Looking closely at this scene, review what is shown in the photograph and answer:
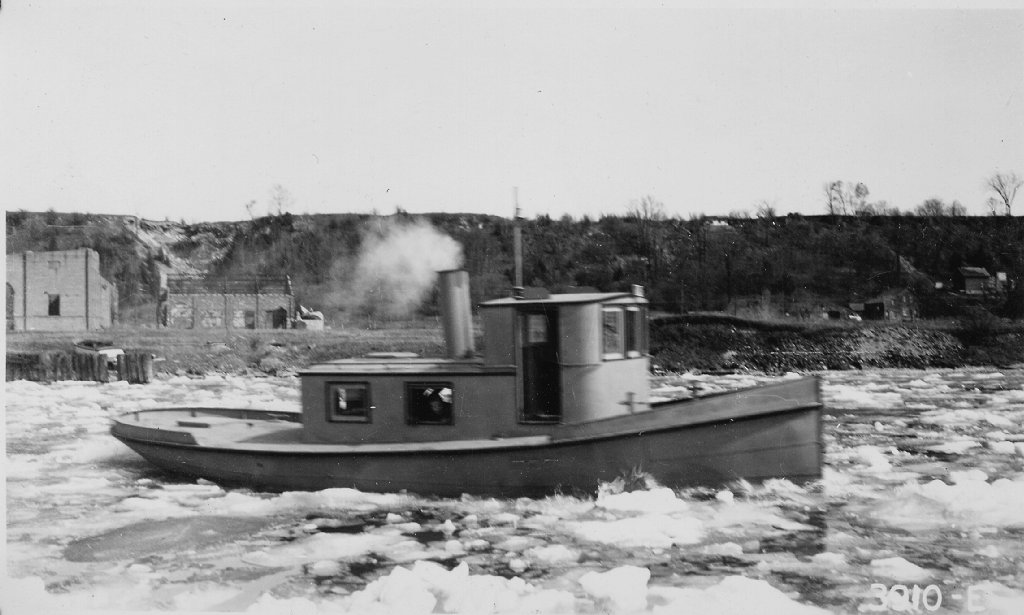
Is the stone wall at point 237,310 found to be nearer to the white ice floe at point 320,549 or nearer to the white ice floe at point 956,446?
the white ice floe at point 320,549

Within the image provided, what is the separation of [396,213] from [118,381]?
6.02m

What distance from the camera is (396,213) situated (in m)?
7.56

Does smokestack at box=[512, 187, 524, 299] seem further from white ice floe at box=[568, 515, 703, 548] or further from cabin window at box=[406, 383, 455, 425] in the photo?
white ice floe at box=[568, 515, 703, 548]

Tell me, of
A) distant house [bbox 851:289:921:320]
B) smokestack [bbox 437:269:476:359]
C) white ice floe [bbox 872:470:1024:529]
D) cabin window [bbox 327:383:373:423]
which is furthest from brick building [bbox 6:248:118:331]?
distant house [bbox 851:289:921:320]

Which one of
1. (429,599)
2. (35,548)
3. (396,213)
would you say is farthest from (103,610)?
(396,213)

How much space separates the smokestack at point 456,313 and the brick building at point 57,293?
4154 mm

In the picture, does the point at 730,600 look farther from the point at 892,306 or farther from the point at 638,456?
the point at 892,306

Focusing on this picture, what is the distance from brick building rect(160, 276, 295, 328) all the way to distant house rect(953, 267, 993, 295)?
909 cm

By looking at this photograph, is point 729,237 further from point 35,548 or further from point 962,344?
point 35,548

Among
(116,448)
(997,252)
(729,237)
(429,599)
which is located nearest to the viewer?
(429,599)

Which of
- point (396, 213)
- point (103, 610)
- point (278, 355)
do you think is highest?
point (396, 213)

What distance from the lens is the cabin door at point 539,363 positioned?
5.98 meters

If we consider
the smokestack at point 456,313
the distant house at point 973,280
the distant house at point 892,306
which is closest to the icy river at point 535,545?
the smokestack at point 456,313

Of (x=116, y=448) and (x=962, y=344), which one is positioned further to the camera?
(x=962, y=344)
